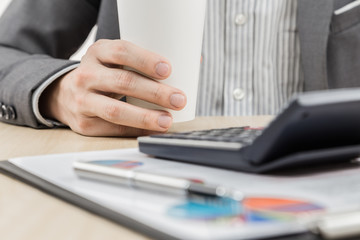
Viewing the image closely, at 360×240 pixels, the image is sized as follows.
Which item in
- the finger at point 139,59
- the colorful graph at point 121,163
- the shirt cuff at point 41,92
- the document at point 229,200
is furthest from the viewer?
the shirt cuff at point 41,92

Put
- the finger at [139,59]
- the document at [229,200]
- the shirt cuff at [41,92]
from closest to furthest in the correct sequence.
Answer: the document at [229,200]
the finger at [139,59]
the shirt cuff at [41,92]

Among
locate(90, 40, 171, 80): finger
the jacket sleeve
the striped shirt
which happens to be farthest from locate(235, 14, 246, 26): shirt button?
locate(90, 40, 171, 80): finger

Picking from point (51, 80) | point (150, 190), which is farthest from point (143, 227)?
point (51, 80)

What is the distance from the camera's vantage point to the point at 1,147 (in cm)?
58

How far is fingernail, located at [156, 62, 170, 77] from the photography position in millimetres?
580

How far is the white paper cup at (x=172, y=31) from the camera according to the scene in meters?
0.58

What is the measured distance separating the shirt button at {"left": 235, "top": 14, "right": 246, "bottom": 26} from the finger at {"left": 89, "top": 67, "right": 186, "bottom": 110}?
457 millimetres

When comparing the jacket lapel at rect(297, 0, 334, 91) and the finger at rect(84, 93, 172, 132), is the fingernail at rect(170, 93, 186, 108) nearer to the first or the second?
the finger at rect(84, 93, 172, 132)

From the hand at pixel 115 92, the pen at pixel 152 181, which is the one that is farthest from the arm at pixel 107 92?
the pen at pixel 152 181

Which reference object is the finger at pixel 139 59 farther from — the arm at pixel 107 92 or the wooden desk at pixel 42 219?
the wooden desk at pixel 42 219

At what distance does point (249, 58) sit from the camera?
103 cm

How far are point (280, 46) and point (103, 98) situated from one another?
52 cm

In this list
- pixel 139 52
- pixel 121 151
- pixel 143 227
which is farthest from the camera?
pixel 139 52

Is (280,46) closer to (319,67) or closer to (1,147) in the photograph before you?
(319,67)
